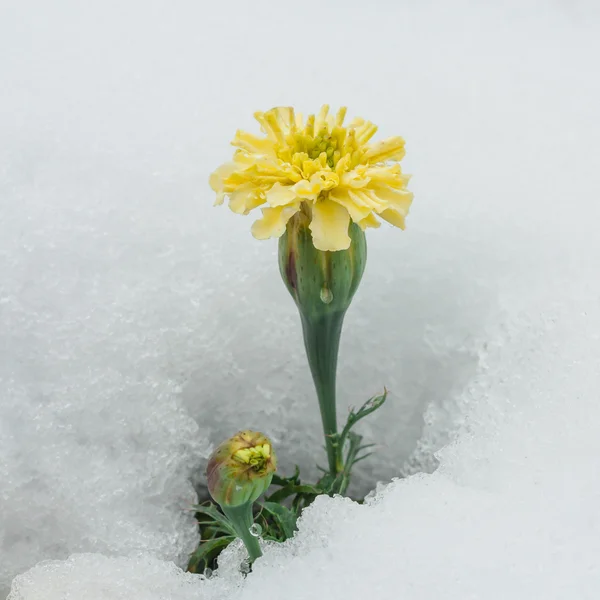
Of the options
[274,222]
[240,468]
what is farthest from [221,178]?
[240,468]

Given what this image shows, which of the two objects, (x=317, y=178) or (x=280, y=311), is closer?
(x=317, y=178)

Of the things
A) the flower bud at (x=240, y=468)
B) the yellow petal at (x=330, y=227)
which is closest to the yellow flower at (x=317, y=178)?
the yellow petal at (x=330, y=227)

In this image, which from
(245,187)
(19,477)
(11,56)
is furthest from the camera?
(11,56)

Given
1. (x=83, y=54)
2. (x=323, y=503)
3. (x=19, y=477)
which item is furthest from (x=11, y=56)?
(x=323, y=503)

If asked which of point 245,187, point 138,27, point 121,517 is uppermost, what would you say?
point 138,27

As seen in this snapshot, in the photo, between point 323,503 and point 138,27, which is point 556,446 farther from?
point 138,27

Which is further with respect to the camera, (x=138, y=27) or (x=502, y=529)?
(x=138, y=27)

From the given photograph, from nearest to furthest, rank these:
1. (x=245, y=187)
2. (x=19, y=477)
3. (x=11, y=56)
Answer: (x=245, y=187)
(x=19, y=477)
(x=11, y=56)

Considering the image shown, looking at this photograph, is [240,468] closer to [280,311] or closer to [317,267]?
[317,267]
